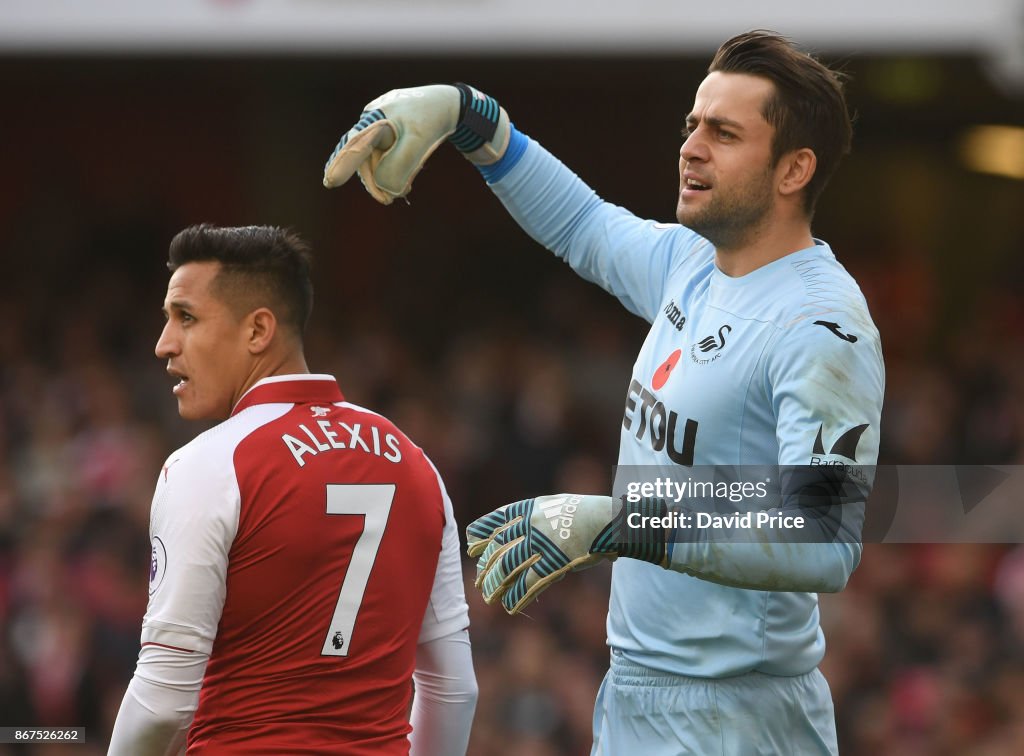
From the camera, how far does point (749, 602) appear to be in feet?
9.39

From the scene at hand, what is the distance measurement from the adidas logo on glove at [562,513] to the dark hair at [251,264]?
0.77 meters

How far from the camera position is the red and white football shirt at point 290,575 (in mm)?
2639

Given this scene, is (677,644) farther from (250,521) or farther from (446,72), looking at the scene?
(446,72)

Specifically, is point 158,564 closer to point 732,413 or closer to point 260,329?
point 260,329

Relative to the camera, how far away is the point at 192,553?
261 centimetres

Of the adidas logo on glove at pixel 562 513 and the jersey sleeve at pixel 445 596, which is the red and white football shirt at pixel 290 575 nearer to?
the jersey sleeve at pixel 445 596

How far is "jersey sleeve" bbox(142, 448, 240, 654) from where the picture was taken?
261 cm

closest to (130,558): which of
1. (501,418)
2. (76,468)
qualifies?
(76,468)

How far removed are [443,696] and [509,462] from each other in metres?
5.35

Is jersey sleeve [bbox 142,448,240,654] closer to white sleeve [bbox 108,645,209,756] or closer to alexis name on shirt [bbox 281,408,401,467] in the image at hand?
white sleeve [bbox 108,645,209,756]

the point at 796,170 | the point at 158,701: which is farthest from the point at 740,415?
the point at 158,701

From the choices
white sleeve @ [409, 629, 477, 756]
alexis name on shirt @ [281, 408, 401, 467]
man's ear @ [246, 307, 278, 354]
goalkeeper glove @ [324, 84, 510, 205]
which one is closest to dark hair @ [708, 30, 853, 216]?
goalkeeper glove @ [324, 84, 510, 205]

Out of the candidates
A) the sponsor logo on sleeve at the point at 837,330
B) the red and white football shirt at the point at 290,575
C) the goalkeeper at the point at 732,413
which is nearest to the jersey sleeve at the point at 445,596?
the red and white football shirt at the point at 290,575

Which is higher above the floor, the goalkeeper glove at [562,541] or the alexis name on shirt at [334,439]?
the alexis name on shirt at [334,439]
